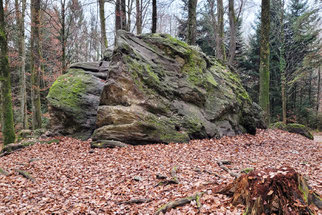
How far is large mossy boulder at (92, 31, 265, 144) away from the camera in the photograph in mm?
8609

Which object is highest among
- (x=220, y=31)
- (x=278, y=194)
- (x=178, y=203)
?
(x=220, y=31)

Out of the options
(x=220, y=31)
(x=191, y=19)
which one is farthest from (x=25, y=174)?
(x=220, y=31)

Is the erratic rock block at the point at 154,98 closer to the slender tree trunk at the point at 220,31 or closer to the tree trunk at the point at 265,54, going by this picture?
the tree trunk at the point at 265,54

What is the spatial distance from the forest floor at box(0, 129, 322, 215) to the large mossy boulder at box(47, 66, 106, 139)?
1.11 m

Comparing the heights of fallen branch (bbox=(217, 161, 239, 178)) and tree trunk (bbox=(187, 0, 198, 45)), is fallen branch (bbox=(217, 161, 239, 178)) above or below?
below

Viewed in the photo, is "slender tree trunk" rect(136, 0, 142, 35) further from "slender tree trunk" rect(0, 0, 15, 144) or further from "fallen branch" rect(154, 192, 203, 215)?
"fallen branch" rect(154, 192, 203, 215)

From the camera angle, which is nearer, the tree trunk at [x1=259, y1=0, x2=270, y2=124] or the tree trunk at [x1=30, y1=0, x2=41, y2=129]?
the tree trunk at [x1=259, y1=0, x2=270, y2=124]

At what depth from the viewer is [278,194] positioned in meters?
3.11

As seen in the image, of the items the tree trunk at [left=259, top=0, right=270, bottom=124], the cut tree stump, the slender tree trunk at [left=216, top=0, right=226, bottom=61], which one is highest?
the slender tree trunk at [left=216, top=0, right=226, bottom=61]

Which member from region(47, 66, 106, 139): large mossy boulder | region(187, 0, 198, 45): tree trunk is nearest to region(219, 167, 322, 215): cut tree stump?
region(47, 66, 106, 139): large mossy boulder

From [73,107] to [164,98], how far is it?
4.49 metres

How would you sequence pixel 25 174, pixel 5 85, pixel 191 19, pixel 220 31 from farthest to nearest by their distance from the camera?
1. pixel 220 31
2. pixel 191 19
3. pixel 5 85
4. pixel 25 174

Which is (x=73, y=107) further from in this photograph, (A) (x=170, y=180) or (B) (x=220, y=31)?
(B) (x=220, y=31)

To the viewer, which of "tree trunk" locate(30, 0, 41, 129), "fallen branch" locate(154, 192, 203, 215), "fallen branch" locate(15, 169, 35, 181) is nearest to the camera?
"fallen branch" locate(154, 192, 203, 215)
